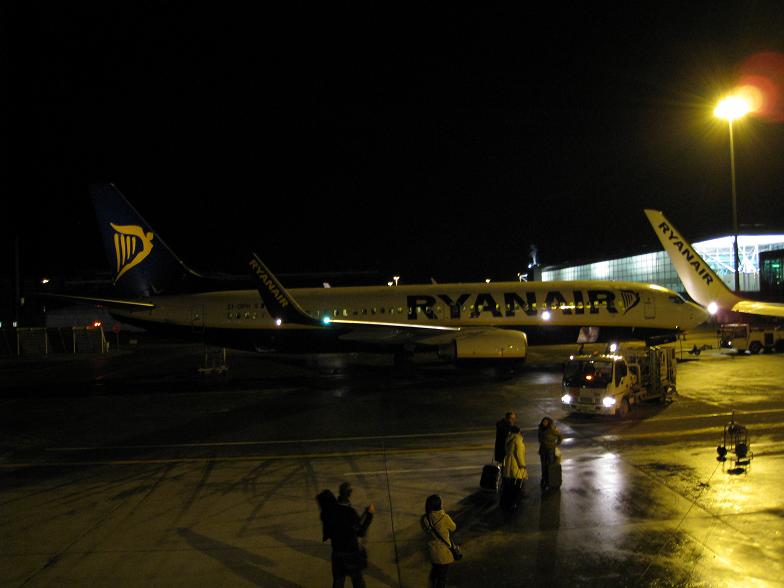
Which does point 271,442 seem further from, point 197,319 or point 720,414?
point 197,319

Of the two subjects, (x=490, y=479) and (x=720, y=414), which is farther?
(x=720, y=414)

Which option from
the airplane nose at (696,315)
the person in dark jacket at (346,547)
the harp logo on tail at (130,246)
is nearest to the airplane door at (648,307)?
the airplane nose at (696,315)

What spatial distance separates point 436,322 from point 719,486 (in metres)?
19.1

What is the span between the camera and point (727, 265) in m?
64.0

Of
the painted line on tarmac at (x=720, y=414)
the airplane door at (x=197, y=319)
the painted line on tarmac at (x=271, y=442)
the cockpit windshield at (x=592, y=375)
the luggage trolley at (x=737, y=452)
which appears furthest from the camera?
the airplane door at (x=197, y=319)

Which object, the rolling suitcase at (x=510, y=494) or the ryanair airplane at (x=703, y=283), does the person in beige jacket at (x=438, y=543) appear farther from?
the ryanair airplane at (x=703, y=283)

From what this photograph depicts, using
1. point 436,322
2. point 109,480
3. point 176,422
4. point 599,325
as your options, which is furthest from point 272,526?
point 599,325

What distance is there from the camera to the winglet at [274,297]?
24125 millimetres

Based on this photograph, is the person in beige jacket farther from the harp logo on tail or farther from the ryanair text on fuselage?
the harp logo on tail

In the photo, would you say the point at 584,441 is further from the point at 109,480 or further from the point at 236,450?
the point at 109,480

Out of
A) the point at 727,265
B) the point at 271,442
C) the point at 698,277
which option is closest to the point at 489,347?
the point at 698,277

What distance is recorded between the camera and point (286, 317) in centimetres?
2514

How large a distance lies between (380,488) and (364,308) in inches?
747

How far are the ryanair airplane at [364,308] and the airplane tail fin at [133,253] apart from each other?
0.17ft
